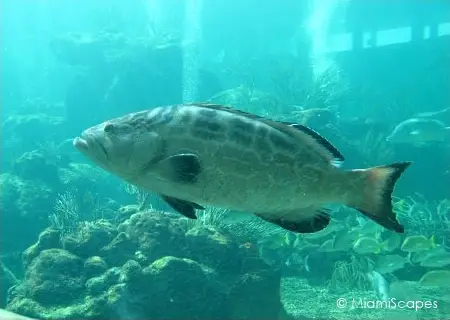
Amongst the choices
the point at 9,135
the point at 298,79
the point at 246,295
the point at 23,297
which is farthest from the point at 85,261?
the point at 9,135

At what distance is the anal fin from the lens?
1.66 m

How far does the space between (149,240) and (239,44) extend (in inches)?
1222

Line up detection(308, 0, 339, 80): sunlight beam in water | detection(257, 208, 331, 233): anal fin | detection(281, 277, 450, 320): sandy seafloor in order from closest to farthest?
detection(257, 208, 331, 233): anal fin < detection(281, 277, 450, 320): sandy seafloor < detection(308, 0, 339, 80): sunlight beam in water

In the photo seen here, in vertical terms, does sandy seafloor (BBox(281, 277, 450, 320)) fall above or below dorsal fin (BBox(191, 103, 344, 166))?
below

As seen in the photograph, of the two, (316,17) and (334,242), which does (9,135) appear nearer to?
(334,242)

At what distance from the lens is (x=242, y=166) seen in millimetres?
1632

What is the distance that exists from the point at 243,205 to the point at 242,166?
0.51 feet

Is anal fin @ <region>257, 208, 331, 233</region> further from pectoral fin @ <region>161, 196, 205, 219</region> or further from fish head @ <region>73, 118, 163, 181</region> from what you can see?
fish head @ <region>73, 118, 163, 181</region>

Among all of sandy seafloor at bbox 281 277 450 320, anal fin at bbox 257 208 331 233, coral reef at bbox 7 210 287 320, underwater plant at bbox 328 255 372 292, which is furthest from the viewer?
underwater plant at bbox 328 255 372 292

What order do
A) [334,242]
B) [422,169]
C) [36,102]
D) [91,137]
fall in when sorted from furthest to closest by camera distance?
[36,102] → [422,169] → [334,242] → [91,137]

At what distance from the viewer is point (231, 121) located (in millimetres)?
1667

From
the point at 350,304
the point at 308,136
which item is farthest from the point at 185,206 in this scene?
the point at 350,304

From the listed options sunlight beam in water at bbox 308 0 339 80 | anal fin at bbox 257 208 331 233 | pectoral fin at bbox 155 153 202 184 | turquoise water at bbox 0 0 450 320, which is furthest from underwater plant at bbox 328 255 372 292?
sunlight beam in water at bbox 308 0 339 80

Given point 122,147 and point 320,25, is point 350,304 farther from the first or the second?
point 320,25
